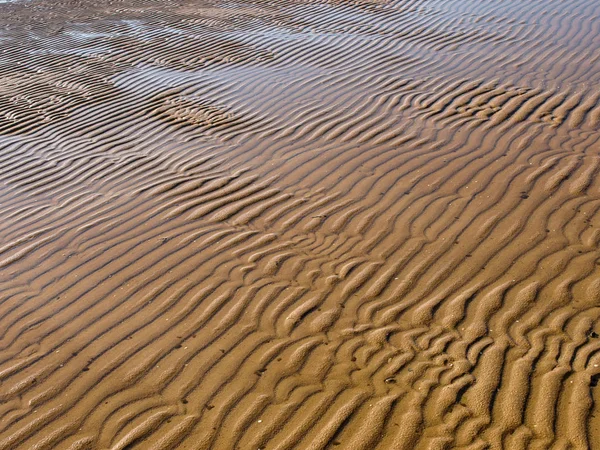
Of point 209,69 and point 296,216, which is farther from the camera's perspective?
point 209,69

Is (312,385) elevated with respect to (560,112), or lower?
lower

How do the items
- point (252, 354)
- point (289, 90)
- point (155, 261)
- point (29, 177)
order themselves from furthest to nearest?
1. point (289, 90)
2. point (29, 177)
3. point (155, 261)
4. point (252, 354)

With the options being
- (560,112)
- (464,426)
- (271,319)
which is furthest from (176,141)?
(464,426)

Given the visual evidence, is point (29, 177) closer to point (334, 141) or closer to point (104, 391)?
point (334, 141)

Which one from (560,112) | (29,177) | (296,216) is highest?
(560,112)

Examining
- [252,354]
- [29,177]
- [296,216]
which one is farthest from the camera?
[29,177]

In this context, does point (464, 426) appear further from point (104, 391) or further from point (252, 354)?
point (104, 391)
